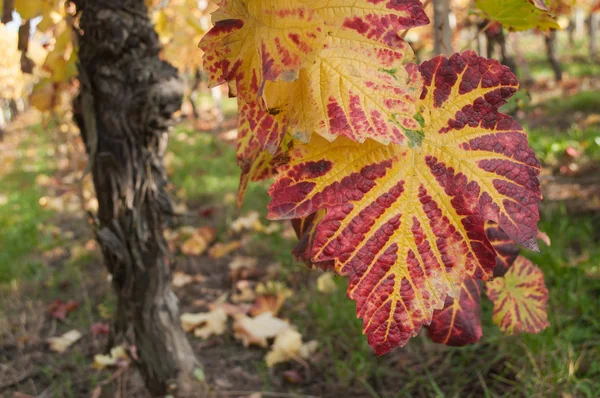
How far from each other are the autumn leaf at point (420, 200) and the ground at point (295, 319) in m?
0.20

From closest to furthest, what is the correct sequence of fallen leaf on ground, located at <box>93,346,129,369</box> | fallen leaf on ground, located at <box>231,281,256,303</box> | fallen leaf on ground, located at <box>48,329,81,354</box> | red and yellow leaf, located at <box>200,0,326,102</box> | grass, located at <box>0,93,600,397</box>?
red and yellow leaf, located at <box>200,0,326,102</box>
grass, located at <box>0,93,600,397</box>
fallen leaf on ground, located at <box>93,346,129,369</box>
fallen leaf on ground, located at <box>48,329,81,354</box>
fallen leaf on ground, located at <box>231,281,256,303</box>

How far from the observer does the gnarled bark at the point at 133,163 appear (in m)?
1.33

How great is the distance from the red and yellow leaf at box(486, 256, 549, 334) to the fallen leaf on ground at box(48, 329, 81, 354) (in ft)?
6.21

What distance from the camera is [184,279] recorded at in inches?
109

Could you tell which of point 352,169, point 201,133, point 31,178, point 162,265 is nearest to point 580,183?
point 162,265

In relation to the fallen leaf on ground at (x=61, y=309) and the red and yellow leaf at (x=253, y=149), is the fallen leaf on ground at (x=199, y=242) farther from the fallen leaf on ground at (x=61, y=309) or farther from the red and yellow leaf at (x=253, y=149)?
the red and yellow leaf at (x=253, y=149)

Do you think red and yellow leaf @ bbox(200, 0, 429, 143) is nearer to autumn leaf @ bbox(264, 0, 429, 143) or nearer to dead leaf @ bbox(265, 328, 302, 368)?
autumn leaf @ bbox(264, 0, 429, 143)

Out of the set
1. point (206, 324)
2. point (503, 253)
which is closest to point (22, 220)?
point (206, 324)

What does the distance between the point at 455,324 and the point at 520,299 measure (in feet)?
1.02

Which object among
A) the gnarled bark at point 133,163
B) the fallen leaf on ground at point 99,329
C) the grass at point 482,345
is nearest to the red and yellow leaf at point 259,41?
the gnarled bark at point 133,163

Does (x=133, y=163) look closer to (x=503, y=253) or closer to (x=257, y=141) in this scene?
(x=257, y=141)

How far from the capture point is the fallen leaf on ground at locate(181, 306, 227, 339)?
2.11 m

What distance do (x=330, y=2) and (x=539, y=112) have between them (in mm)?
6474

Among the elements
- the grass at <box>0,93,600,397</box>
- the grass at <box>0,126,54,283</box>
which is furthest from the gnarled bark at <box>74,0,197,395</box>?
the grass at <box>0,126,54,283</box>
